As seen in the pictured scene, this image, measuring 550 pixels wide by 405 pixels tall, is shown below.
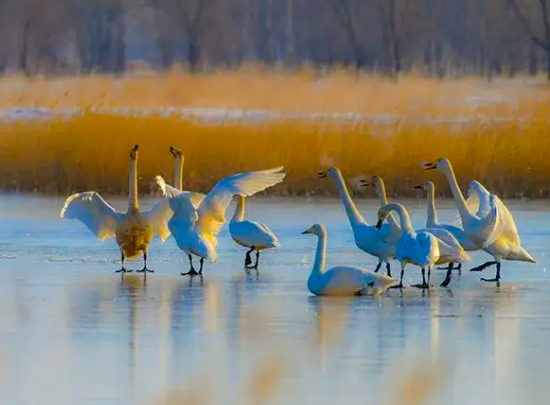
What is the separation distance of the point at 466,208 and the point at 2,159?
9.63 meters

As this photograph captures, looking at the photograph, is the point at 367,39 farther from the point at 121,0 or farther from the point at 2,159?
the point at 2,159

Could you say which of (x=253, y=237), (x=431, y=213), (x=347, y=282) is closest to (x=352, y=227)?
(x=431, y=213)

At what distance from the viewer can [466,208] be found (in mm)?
12992

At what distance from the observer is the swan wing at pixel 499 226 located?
1279cm

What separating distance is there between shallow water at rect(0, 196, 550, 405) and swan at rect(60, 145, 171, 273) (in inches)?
11.0

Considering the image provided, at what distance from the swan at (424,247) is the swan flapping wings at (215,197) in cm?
160

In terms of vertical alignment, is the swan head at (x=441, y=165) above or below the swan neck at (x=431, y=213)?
above

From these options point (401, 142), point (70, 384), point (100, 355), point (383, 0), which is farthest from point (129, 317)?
point (383, 0)

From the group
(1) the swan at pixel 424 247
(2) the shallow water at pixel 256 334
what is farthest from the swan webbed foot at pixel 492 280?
(1) the swan at pixel 424 247

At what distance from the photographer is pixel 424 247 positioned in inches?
470

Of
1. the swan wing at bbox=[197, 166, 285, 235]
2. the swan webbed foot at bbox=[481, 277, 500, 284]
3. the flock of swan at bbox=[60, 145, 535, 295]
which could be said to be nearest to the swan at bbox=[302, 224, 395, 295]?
the flock of swan at bbox=[60, 145, 535, 295]

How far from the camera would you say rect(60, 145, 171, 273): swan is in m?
13.7

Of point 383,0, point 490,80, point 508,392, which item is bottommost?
point 508,392

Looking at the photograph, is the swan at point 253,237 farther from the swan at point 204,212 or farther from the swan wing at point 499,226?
the swan wing at point 499,226
